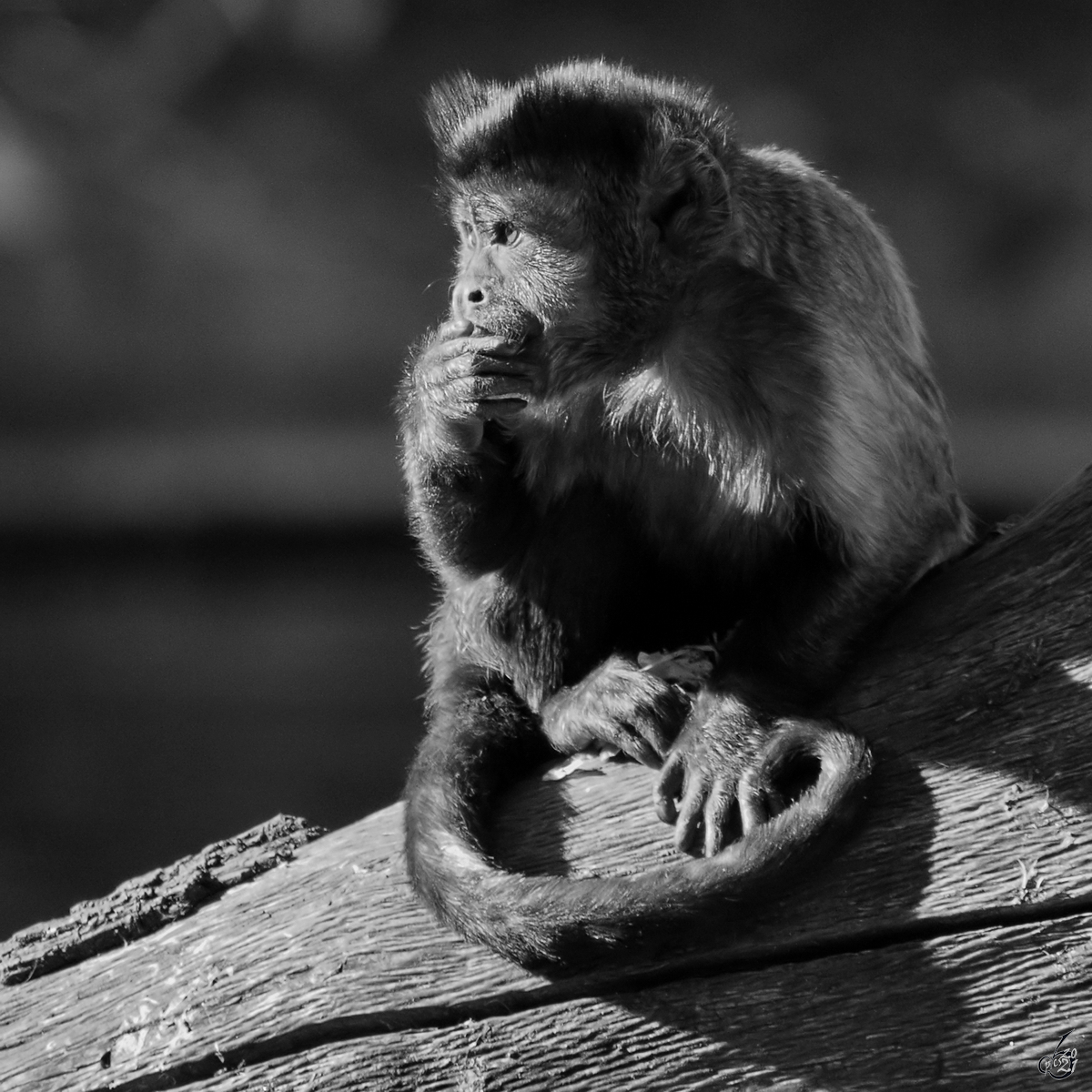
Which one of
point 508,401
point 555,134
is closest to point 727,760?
point 508,401

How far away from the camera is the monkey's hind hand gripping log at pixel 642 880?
8.11 ft

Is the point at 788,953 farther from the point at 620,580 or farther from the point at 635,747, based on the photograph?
the point at 620,580

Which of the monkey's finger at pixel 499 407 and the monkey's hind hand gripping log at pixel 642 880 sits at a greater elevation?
the monkey's finger at pixel 499 407

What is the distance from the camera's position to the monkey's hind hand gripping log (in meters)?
2.47

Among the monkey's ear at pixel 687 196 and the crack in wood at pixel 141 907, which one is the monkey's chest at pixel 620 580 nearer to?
the monkey's ear at pixel 687 196

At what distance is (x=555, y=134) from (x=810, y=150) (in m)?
5.46

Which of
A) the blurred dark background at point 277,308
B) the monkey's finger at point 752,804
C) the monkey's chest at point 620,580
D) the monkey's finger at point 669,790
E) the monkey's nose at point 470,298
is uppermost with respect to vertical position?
the blurred dark background at point 277,308

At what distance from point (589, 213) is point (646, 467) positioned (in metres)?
0.64

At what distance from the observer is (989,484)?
8164 millimetres

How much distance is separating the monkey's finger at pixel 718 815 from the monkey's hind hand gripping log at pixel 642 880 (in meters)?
0.07

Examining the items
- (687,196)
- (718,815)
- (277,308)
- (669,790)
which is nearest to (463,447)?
(687,196)

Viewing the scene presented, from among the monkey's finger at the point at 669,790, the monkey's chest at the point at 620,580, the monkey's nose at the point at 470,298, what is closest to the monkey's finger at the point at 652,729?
the monkey's finger at the point at 669,790

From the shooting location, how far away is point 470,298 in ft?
9.96

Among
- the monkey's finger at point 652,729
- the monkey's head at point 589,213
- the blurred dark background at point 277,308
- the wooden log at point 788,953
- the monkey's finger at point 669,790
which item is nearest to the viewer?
the wooden log at point 788,953
